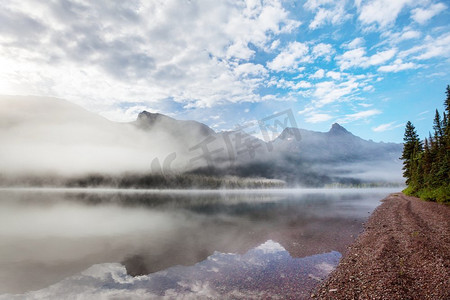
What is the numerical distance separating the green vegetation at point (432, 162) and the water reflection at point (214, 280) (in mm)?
37621

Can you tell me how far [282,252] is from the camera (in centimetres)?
2206

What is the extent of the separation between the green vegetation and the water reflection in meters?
37.6

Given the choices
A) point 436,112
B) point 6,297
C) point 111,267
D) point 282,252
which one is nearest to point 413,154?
point 436,112

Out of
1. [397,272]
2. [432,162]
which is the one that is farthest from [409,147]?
[397,272]

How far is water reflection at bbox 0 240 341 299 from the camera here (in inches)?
546

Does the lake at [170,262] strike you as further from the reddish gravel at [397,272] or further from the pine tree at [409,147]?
the pine tree at [409,147]

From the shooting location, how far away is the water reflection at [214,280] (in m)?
13.9

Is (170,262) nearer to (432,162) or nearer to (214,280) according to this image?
(214,280)

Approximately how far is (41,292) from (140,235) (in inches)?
693

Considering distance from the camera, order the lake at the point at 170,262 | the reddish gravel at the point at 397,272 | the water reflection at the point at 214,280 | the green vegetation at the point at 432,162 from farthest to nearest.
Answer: the green vegetation at the point at 432,162, the lake at the point at 170,262, the water reflection at the point at 214,280, the reddish gravel at the point at 397,272

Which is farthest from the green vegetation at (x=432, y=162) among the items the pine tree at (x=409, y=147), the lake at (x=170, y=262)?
the lake at (x=170, y=262)

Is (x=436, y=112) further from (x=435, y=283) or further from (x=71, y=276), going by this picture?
(x=71, y=276)

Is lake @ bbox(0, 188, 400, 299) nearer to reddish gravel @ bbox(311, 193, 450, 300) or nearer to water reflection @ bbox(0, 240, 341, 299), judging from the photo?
water reflection @ bbox(0, 240, 341, 299)

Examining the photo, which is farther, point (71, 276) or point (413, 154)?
point (413, 154)
